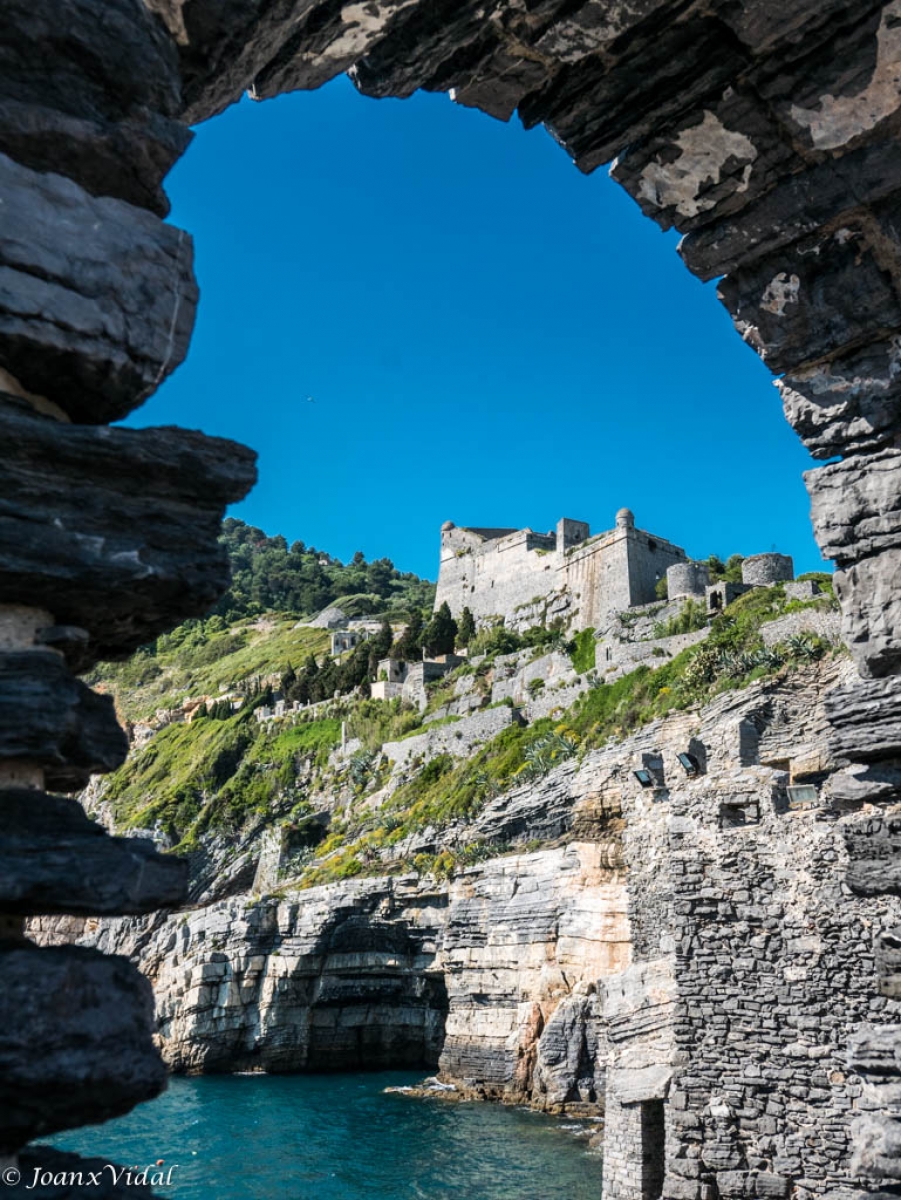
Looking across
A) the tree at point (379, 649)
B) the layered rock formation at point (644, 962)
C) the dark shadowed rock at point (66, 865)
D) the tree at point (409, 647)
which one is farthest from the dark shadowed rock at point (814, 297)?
the tree at point (379, 649)

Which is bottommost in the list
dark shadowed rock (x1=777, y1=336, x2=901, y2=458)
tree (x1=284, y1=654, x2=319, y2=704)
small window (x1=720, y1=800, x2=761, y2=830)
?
small window (x1=720, y1=800, x2=761, y2=830)

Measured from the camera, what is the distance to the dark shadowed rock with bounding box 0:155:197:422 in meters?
2.81

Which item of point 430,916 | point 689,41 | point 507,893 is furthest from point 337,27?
point 430,916

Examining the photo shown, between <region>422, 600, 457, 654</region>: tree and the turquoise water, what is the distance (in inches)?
1276

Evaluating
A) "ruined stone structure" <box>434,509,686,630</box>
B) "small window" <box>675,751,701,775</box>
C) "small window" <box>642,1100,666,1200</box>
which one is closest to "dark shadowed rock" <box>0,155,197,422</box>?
"small window" <box>642,1100,666,1200</box>

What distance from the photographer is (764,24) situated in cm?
412

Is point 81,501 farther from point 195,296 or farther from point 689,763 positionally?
point 689,763

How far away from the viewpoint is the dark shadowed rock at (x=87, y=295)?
281 cm

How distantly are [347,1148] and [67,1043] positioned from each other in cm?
2272

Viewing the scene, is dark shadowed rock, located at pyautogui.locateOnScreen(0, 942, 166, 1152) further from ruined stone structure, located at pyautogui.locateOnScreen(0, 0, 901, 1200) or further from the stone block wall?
the stone block wall

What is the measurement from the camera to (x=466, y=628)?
201ft

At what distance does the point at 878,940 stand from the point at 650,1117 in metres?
6.62

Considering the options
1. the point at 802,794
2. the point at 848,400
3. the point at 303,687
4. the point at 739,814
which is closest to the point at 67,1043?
the point at 848,400

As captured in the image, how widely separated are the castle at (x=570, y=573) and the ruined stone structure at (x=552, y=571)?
2.2 inches
